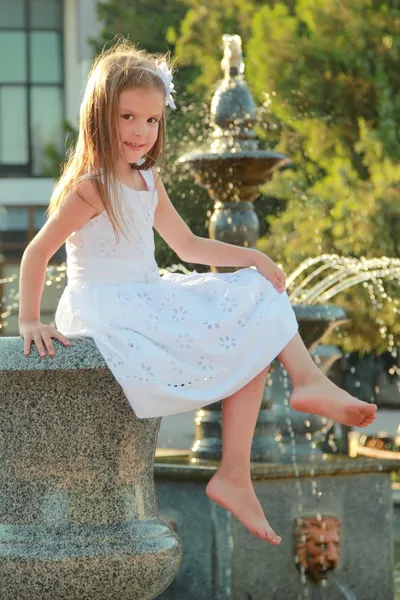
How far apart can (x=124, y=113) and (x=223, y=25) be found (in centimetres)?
1317

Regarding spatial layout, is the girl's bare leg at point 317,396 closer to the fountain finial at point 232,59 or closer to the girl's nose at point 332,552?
the girl's nose at point 332,552

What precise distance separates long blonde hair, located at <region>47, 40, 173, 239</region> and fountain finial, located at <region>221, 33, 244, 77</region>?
131 inches

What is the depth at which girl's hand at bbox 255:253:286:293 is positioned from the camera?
4.12 meters

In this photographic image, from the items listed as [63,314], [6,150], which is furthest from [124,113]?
[6,150]

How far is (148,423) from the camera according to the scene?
3789 mm

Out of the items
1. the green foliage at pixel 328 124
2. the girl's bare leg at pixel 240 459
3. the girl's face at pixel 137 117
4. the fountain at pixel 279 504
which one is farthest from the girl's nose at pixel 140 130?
the green foliage at pixel 328 124

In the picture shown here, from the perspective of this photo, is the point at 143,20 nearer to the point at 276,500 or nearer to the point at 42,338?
the point at 276,500

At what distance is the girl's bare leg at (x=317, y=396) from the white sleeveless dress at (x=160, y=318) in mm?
87

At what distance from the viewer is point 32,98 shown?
2856cm

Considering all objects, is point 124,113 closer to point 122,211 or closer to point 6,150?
point 122,211

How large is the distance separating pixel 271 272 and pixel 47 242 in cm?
69

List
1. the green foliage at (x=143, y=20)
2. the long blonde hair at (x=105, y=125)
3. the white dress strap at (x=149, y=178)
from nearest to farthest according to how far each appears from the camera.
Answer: the long blonde hair at (x=105, y=125) → the white dress strap at (x=149, y=178) → the green foliage at (x=143, y=20)

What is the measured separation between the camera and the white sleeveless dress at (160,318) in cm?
373

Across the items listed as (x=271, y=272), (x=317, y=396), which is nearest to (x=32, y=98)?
(x=271, y=272)
